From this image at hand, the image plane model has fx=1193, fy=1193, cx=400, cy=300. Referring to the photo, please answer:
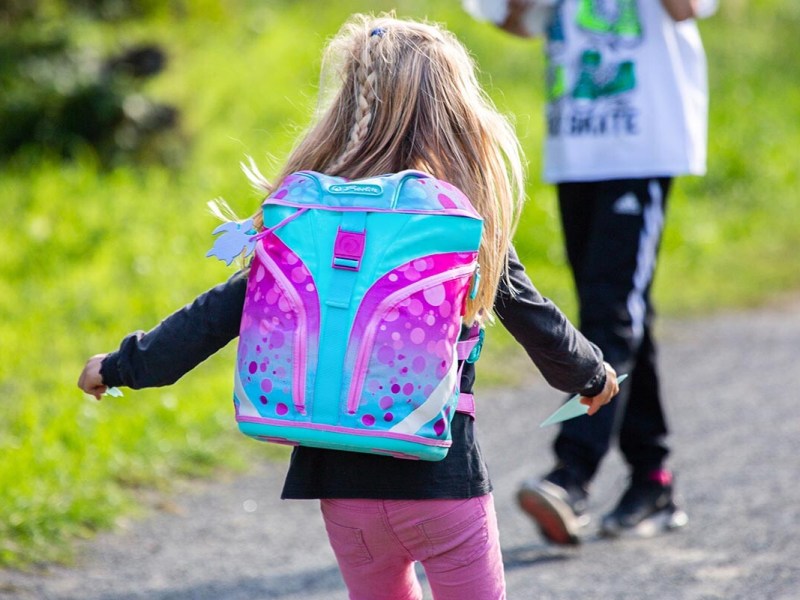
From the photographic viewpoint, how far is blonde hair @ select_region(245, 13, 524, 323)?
7.47 feet

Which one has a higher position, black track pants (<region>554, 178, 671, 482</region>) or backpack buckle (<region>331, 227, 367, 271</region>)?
backpack buckle (<region>331, 227, 367, 271</region>)

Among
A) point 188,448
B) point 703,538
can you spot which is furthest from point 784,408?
point 188,448

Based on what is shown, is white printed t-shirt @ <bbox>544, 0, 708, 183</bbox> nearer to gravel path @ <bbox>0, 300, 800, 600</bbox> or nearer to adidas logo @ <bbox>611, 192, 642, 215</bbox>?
adidas logo @ <bbox>611, 192, 642, 215</bbox>

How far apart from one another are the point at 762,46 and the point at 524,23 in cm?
1101

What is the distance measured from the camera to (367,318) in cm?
209

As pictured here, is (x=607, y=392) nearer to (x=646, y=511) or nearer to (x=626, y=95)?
(x=646, y=511)

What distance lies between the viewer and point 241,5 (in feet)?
37.8

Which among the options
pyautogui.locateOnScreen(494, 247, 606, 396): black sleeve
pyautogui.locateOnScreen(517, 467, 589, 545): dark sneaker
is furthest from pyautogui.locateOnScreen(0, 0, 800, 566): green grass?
pyautogui.locateOnScreen(517, 467, 589, 545): dark sneaker

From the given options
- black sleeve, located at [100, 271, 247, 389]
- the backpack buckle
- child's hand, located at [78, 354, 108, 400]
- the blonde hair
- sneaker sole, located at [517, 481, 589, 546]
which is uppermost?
the blonde hair

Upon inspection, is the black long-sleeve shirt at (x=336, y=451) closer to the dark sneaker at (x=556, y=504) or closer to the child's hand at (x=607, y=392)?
the child's hand at (x=607, y=392)

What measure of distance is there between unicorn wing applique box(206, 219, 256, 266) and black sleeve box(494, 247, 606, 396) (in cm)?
49

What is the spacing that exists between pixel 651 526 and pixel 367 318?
6.65 feet

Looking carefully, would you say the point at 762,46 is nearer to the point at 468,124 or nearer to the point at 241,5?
the point at 241,5

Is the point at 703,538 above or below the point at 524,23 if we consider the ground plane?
below
